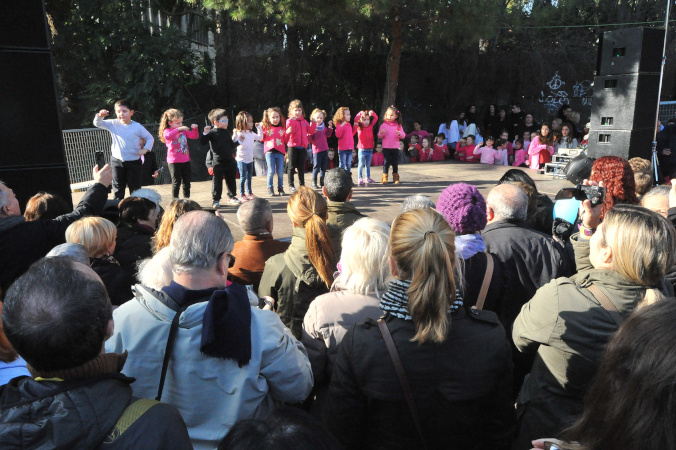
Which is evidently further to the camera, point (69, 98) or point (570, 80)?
point (570, 80)

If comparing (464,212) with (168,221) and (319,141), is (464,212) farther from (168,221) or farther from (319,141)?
(319,141)

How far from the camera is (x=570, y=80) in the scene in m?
18.6

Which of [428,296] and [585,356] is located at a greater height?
[428,296]

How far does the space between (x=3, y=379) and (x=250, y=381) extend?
882 mm

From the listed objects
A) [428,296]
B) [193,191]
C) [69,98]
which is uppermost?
[69,98]

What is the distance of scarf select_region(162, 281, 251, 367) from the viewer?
1752mm

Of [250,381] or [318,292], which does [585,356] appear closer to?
[250,381]

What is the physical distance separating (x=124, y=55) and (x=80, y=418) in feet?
51.5

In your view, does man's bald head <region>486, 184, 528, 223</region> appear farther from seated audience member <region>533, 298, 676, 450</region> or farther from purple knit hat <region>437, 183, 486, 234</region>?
seated audience member <region>533, 298, 676, 450</region>

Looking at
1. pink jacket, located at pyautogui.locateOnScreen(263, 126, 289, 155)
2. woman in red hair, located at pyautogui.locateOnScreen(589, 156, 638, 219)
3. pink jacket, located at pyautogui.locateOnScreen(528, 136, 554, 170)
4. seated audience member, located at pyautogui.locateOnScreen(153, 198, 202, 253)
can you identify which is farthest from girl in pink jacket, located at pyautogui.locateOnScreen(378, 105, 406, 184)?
seated audience member, located at pyautogui.locateOnScreen(153, 198, 202, 253)

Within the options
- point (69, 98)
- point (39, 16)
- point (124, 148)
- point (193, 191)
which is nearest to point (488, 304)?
point (39, 16)

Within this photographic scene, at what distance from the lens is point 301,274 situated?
2996mm

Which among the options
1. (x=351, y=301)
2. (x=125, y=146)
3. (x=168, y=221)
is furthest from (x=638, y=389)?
(x=125, y=146)

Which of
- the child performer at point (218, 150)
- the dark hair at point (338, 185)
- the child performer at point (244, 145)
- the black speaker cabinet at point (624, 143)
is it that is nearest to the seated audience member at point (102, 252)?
the dark hair at point (338, 185)
